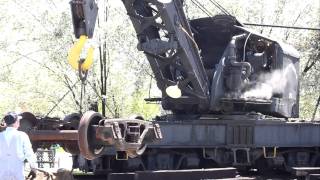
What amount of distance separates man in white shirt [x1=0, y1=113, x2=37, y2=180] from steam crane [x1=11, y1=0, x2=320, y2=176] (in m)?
5.17

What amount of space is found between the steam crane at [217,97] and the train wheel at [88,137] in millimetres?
3385

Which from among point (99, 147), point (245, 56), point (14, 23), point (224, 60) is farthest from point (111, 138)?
point (14, 23)

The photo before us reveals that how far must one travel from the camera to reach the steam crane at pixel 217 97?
1527 centimetres

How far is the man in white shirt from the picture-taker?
851 cm

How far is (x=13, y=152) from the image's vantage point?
28.1 feet

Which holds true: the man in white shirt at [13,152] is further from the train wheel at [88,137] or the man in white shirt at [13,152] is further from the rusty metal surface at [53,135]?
the rusty metal surface at [53,135]

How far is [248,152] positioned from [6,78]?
19.7 meters

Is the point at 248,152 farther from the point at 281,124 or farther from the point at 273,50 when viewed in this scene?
the point at 273,50

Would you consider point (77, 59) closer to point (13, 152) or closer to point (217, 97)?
point (13, 152)

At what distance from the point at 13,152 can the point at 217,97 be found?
8.32m

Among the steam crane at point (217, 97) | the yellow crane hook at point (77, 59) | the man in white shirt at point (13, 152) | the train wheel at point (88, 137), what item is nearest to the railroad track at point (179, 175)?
the steam crane at point (217, 97)

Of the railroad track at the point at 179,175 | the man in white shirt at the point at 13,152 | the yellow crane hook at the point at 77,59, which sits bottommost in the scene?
the railroad track at the point at 179,175

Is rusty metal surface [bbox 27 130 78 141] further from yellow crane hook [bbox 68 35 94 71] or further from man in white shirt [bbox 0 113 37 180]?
man in white shirt [bbox 0 113 37 180]

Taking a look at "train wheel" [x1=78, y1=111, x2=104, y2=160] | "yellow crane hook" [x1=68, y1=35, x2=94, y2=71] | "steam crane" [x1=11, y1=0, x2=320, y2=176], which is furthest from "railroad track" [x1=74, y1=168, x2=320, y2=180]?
"yellow crane hook" [x1=68, y1=35, x2=94, y2=71]
